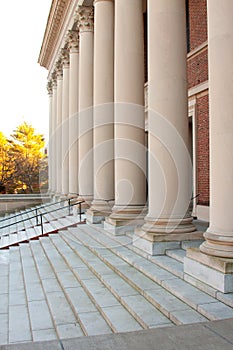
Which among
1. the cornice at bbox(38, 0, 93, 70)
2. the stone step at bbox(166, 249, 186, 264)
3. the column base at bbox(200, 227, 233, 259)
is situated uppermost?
the cornice at bbox(38, 0, 93, 70)

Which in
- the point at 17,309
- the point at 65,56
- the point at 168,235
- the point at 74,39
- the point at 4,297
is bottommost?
the point at 4,297

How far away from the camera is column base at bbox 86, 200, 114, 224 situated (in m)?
21.0

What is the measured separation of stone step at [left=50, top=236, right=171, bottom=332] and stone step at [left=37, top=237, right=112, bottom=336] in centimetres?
16

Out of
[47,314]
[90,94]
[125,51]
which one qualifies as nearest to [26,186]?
[90,94]

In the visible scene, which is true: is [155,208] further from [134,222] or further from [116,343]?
[116,343]

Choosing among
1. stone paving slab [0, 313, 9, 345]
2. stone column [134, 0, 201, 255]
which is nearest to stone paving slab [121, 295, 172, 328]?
stone paving slab [0, 313, 9, 345]

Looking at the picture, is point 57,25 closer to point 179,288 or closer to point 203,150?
point 203,150

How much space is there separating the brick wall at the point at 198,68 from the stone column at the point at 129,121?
3.83 metres

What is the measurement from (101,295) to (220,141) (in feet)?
16.7

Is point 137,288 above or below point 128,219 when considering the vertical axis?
below

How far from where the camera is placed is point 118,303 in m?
9.55

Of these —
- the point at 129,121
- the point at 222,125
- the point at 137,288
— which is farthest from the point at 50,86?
the point at 222,125

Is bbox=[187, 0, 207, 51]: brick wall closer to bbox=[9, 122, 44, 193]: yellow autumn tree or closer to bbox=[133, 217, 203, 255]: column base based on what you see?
bbox=[133, 217, 203, 255]: column base

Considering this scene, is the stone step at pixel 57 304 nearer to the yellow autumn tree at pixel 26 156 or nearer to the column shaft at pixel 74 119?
the column shaft at pixel 74 119
